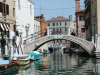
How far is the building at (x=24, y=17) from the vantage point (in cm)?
3244

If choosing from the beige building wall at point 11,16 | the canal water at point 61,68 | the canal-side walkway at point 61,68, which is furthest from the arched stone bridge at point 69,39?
the canal water at point 61,68

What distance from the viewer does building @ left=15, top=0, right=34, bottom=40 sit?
106 feet

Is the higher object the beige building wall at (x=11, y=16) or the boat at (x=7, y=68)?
the beige building wall at (x=11, y=16)

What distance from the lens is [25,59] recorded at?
22.8 m

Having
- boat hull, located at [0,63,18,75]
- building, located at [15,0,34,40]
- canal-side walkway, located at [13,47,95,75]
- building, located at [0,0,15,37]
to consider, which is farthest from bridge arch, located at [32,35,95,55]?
boat hull, located at [0,63,18,75]

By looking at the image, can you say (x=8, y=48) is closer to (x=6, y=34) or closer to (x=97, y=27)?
(x=6, y=34)

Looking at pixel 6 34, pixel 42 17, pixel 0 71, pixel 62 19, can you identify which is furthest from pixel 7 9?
pixel 62 19

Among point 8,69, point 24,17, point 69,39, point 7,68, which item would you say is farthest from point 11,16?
point 7,68

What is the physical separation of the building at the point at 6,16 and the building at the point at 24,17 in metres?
1.90

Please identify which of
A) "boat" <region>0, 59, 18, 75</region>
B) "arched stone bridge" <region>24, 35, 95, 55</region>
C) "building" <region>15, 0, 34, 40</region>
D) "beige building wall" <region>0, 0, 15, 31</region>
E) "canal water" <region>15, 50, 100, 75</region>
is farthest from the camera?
"building" <region>15, 0, 34, 40</region>

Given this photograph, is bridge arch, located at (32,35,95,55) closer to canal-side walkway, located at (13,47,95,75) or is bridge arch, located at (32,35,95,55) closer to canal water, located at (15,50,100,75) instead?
canal-side walkway, located at (13,47,95,75)

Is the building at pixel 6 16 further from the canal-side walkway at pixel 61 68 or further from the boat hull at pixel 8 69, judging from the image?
the boat hull at pixel 8 69

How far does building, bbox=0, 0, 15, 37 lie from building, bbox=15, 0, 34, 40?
6.22ft

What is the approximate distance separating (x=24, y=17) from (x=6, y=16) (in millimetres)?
7086
